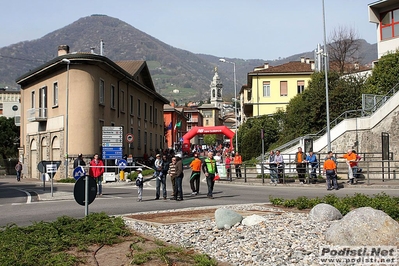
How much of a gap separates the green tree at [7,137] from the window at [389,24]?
55.3 meters

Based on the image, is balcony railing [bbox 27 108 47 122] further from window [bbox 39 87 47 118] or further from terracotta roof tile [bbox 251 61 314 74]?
terracotta roof tile [bbox 251 61 314 74]

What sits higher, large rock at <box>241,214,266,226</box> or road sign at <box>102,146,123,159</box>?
road sign at <box>102,146,123,159</box>

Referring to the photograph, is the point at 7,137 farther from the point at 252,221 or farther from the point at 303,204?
the point at 252,221

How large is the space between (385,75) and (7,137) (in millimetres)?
57939

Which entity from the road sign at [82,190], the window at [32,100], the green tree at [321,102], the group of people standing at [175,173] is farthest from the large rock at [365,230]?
the window at [32,100]

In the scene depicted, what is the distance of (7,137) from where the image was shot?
247 ft

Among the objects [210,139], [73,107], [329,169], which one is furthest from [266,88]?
[210,139]

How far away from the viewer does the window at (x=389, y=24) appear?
130 feet

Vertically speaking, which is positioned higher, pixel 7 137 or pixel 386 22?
pixel 386 22

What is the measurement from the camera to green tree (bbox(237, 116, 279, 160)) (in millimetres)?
49344

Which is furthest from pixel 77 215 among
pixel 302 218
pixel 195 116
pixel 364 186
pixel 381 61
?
pixel 195 116

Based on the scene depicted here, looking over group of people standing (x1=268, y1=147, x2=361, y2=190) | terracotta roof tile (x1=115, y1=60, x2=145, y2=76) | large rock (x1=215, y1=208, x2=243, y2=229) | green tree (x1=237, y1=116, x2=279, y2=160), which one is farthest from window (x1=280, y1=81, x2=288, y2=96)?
large rock (x1=215, y1=208, x2=243, y2=229)

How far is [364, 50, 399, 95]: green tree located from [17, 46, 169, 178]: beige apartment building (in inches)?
754

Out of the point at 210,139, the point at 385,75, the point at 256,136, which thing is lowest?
the point at 256,136
